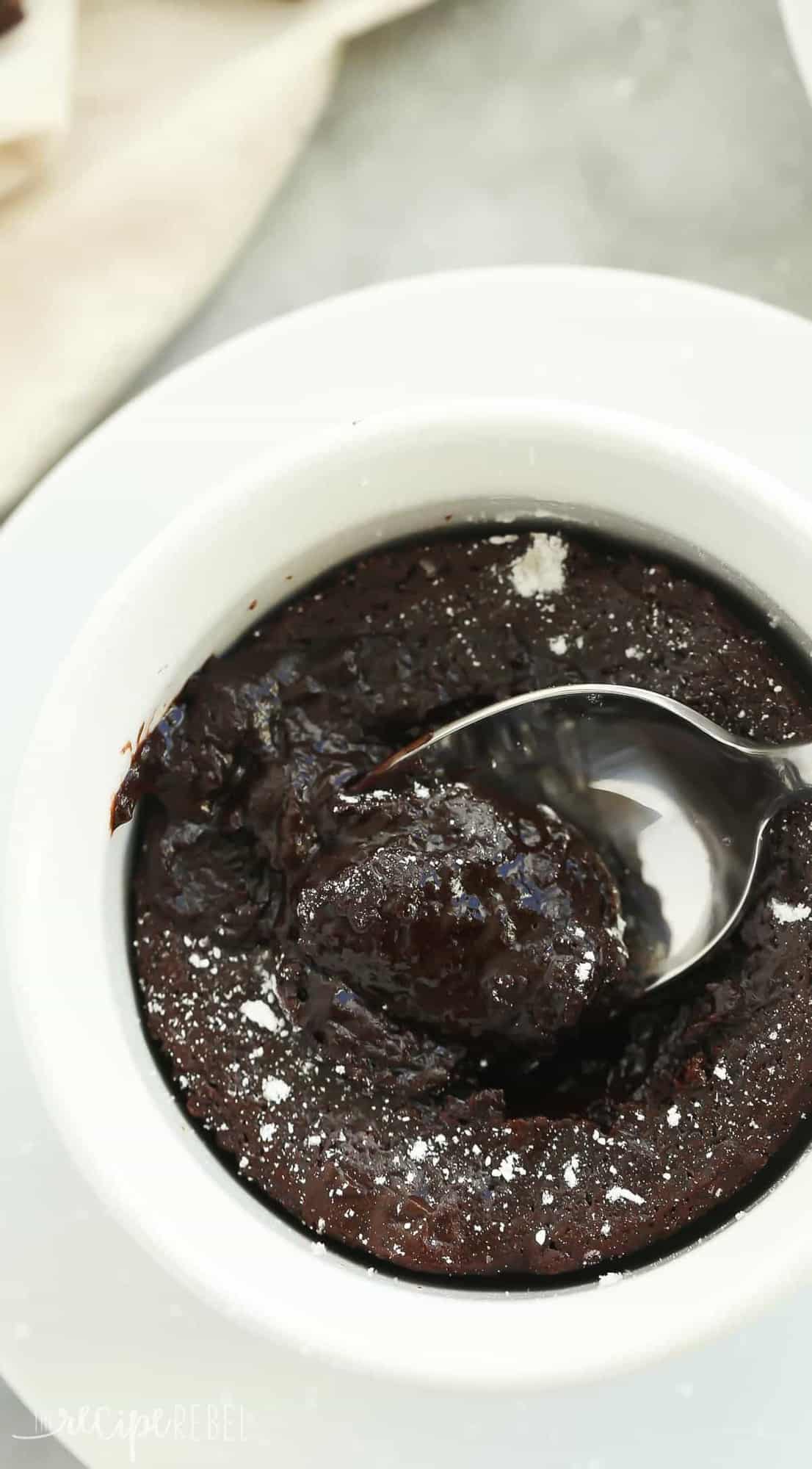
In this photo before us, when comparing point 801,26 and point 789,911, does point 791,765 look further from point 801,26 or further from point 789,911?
point 801,26

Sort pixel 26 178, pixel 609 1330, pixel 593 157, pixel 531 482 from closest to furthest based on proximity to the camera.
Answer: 1. pixel 609 1330
2. pixel 531 482
3. pixel 26 178
4. pixel 593 157

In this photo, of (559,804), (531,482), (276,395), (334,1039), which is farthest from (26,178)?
(334,1039)

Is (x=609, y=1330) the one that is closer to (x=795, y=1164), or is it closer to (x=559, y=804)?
(x=795, y=1164)

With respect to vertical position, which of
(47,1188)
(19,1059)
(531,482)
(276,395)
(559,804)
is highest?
(276,395)

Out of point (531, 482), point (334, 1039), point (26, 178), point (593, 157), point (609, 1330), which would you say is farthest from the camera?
point (593, 157)

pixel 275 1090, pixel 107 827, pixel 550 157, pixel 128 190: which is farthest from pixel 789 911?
pixel 128 190

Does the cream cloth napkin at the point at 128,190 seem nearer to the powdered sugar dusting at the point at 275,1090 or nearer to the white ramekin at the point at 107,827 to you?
the white ramekin at the point at 107,827

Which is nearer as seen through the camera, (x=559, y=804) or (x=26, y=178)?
(x=559, y=804)
